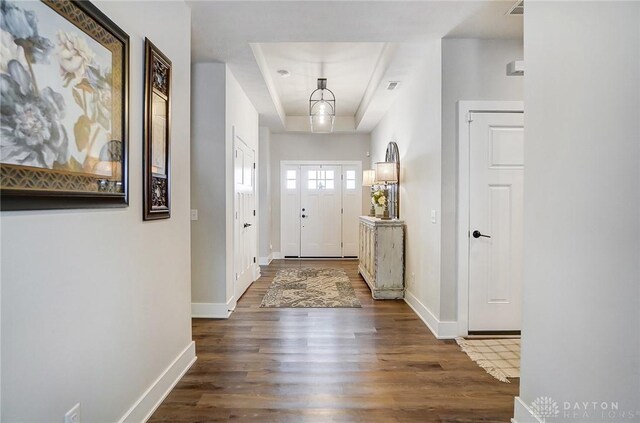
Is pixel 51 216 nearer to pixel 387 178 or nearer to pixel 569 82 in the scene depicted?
pixel 569 82

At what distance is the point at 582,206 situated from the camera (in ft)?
4.56

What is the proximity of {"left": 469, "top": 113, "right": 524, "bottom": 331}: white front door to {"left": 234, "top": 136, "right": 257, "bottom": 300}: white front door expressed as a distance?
8.35 ft

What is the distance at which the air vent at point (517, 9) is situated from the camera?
7.98 ft

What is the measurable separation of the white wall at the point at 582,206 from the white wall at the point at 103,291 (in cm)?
201

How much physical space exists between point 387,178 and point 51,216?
381 cm

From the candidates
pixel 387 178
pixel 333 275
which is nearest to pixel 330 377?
pixel 387 178

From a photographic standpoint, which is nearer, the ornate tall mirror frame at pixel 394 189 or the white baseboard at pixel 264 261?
the ornate tall mirror frame at pixel 394 189

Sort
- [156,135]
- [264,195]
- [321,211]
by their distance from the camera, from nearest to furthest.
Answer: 1. [156,135]
2. [264,195]
3. [321,211]

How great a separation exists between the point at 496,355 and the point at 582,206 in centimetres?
174

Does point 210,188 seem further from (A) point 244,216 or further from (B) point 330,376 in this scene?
(B) point 330,376

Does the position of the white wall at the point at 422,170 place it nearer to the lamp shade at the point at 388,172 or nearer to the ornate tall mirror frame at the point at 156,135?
the lamp shade at the point at 388,172

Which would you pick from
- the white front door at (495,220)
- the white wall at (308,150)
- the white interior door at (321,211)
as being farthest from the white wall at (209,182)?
the white interior door at (321,211)

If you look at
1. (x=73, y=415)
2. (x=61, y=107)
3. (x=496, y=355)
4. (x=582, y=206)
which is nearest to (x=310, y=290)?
(x=496, y=355)

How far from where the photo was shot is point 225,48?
311 centimetres
